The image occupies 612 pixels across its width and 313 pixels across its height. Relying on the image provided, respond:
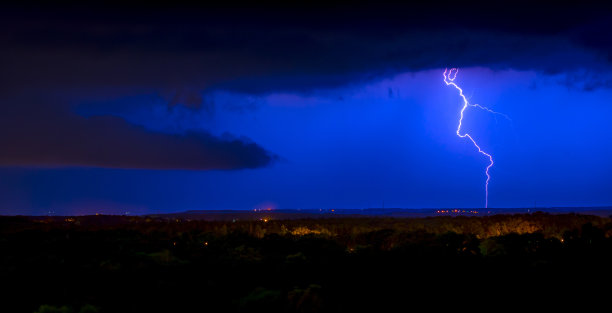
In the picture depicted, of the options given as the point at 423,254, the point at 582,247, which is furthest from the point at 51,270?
the point at 582,247

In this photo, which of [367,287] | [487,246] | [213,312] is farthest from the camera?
[487,246]

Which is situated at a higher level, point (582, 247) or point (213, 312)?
point (582, 247)

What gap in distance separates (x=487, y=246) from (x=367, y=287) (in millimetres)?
6951

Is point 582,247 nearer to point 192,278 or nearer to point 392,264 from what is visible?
point 392,264

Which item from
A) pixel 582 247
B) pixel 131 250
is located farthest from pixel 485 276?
pixel 131 250

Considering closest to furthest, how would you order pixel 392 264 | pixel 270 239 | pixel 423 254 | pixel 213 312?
1. pixel 213 312
2. pixel 392 264
3. pixel 423 254
4. pixel 270 239

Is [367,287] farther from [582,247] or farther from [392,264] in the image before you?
[582,247]

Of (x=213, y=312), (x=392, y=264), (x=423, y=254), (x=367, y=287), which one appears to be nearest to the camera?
(x=213, y=312)

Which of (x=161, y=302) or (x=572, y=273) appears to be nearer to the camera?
(x=161, y=302)

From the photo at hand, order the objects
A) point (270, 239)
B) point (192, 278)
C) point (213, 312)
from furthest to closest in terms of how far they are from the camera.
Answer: point (270, 239) → point (192, 278) → point (213, 312)

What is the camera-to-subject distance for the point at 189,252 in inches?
829

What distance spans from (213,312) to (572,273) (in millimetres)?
7288

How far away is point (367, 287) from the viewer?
41.6 feet

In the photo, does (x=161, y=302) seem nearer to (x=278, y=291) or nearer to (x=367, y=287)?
(x=278, y=291)
